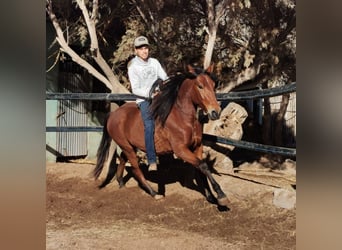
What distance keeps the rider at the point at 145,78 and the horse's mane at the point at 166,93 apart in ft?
0.15

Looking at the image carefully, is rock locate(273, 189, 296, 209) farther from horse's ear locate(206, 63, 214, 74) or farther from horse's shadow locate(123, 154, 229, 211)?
horse's ear locate(206, 63, 214, 74)

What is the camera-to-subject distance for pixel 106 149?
3867 mm

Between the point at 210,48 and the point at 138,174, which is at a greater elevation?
the point at 210,48

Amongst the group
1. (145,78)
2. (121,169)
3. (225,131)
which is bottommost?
(121,169)

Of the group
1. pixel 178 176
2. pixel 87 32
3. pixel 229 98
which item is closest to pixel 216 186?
pixel 178 176

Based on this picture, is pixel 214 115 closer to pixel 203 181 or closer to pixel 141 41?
pixel 203 181

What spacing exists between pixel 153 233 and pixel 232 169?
0.81 m

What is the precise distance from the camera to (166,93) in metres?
3.72

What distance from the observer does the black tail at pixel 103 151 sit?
385cm

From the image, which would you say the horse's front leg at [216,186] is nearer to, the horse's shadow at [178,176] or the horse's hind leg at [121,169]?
the horse's shadow at [178,176]

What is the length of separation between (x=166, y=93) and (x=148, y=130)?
0.34m

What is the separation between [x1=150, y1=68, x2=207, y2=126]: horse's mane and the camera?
12.1 feet

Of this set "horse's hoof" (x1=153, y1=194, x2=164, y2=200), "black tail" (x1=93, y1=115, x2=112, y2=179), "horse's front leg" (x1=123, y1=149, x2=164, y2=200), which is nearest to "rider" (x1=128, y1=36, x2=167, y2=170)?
"horse's front leg" (x1=123, y1=149, x2=164, y2=200)
